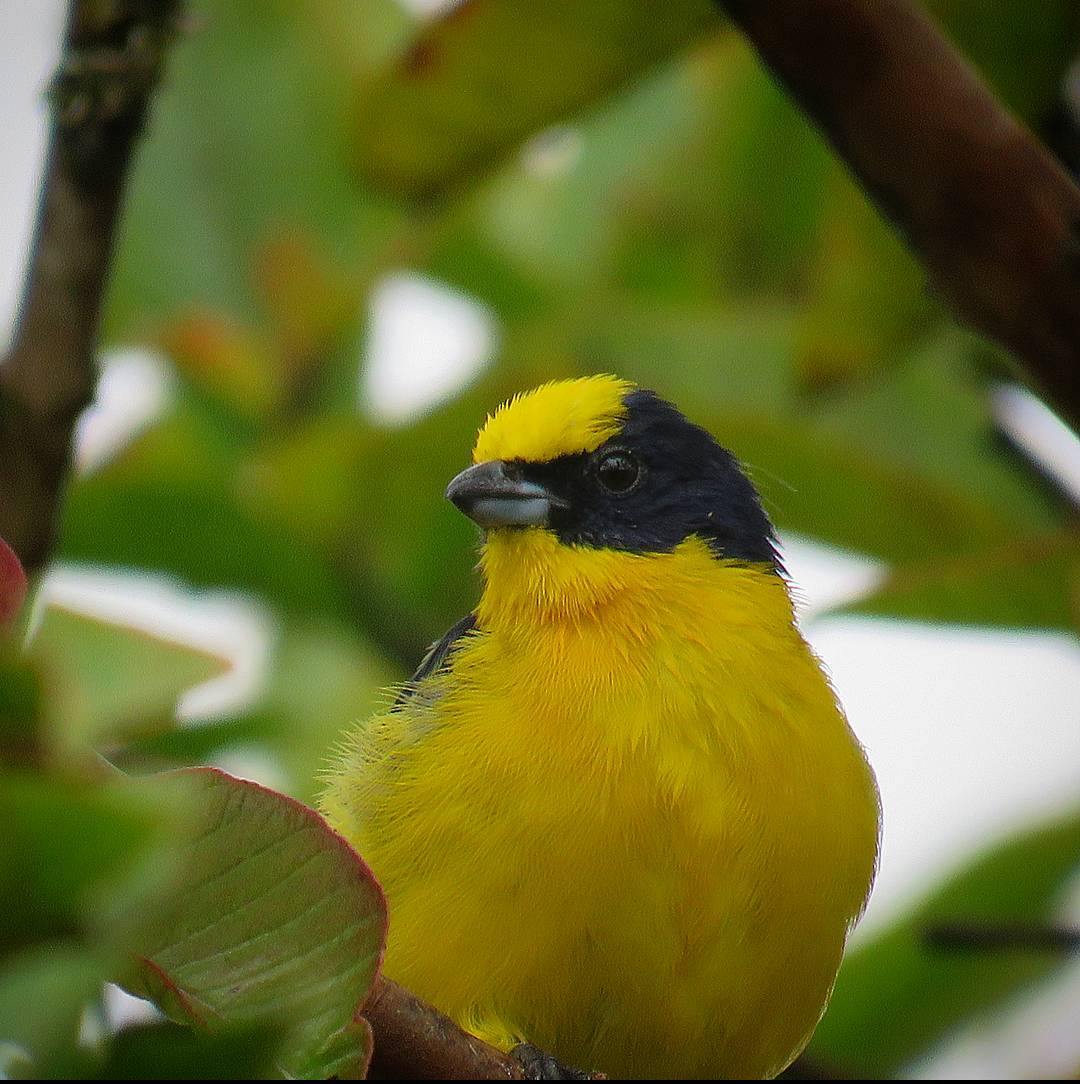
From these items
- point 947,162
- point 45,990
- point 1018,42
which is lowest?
point 1018,42

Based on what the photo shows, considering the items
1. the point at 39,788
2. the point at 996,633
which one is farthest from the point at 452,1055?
the point at 996,633

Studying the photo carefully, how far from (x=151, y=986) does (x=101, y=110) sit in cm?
176

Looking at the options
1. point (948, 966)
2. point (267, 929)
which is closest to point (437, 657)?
point (948, 966)

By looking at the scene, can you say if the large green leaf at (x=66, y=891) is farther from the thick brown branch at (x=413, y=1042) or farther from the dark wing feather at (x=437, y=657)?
the dark wing feather at (x=437, y=657)

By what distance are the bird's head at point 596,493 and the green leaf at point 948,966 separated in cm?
87

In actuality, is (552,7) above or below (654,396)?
above

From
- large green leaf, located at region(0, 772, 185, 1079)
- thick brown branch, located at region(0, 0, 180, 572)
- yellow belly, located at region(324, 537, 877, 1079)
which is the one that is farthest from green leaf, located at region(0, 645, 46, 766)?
yellow belly, located at region(324, 537, 877, 1079)

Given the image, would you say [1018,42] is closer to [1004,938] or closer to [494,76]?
[494,76]

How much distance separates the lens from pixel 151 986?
1268 millimetres

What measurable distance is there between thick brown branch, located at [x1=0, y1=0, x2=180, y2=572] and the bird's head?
3.39 feet

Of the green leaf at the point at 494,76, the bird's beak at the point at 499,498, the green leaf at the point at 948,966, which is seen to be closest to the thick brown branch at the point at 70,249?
the green leaf at the point at 494,76

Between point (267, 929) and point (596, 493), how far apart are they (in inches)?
103

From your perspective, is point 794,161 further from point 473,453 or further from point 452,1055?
point 452,1055

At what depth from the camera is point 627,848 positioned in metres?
2.98
